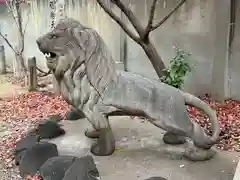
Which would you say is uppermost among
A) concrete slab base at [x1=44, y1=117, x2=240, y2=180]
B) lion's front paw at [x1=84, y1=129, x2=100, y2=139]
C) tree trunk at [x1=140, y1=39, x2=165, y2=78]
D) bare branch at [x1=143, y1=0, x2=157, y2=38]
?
bare branch at [x1=143, y1=0, x2=157, y2=38]

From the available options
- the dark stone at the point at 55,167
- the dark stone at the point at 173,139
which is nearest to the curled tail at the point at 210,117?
the dark stone at the point at 173,139

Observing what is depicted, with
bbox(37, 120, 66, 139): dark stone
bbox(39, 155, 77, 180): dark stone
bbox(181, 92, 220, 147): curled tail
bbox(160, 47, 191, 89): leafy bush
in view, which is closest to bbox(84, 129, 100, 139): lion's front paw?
bbox(37, 120, 66, 139): dark stone

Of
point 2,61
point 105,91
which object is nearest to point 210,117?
point 105,91

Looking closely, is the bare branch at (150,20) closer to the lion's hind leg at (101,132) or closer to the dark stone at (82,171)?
the lion's hind leg at (101,132)

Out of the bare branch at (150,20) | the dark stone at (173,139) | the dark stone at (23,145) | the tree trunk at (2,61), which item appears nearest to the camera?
the dark stone at (23,145)

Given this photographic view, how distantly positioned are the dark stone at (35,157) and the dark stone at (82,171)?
70 cm

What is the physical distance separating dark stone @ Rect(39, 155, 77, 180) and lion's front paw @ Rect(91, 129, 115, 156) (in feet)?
2.06

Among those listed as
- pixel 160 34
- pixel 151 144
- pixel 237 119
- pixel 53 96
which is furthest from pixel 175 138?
pixel 53 96

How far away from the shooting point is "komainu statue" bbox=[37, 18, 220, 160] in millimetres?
3723

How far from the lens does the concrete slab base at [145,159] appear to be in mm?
3525

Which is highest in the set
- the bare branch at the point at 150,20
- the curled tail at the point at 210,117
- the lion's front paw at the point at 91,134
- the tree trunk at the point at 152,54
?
the bare branch at the point at 150,20

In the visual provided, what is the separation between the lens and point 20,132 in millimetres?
5160

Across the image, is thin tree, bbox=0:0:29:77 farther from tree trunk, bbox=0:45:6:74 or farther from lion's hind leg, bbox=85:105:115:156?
lion's hind leg, bbox=85:105:115:156

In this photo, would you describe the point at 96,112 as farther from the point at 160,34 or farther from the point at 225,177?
the point at 160,34
